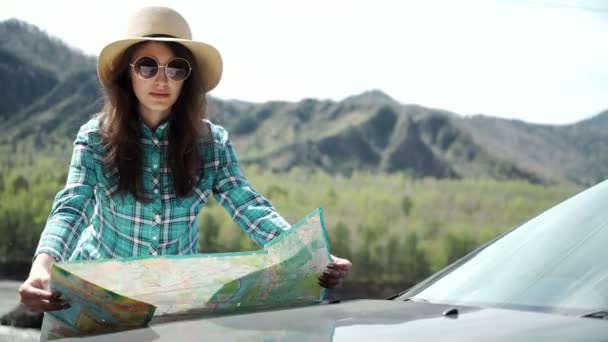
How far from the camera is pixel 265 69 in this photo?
7.98m

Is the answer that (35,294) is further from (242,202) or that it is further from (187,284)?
(242,202)

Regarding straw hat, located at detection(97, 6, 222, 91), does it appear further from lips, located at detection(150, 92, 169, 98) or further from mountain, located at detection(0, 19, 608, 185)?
mountain, located at detection(0, 19, 608, 185)

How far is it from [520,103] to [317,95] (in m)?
1.69

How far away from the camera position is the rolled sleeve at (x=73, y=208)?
2.03 metres

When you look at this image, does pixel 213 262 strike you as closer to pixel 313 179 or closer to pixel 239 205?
pixel 239 205

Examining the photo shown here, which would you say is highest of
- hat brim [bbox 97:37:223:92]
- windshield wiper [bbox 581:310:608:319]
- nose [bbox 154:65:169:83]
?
hat brim [bbox 97:37:223:92]

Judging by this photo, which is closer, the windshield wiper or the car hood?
the car hood

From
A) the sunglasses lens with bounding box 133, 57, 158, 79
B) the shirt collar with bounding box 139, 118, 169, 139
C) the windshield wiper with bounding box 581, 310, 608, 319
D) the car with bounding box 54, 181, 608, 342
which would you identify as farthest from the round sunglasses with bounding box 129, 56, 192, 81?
the windshield wiper with bounding box 581, 310, 608, 319

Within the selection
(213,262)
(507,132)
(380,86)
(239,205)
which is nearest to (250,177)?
(380,86)

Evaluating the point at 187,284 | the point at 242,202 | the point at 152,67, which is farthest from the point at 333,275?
the point at 152,67

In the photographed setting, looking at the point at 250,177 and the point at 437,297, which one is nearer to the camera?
the point at 437,297

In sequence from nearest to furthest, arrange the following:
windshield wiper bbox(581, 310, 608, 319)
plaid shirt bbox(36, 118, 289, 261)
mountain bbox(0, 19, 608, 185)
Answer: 1. windshield wiper bbox(581, 310, 608, 319)
2. plaid shirt bbox(36, 118, 289, 261)
3. mountain bbox(0, 19, 608, 185)

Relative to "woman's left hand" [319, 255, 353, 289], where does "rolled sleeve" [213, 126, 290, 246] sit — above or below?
above

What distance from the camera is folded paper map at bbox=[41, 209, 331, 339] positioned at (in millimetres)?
1724
